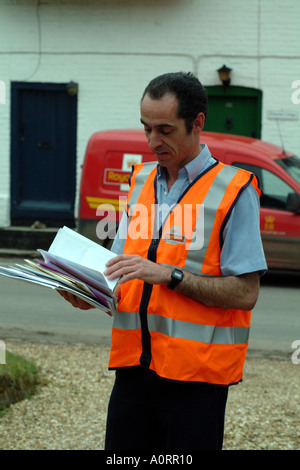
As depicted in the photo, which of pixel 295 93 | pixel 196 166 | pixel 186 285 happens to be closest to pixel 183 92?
pixel 196 166

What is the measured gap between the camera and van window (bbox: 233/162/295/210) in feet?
34.0

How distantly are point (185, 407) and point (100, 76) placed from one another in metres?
12.0

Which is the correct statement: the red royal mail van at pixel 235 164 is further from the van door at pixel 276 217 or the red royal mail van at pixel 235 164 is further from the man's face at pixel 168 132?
the man's face at pixel 168 132

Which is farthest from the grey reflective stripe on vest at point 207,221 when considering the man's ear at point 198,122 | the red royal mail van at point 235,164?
the red royal mail van at point 235,164

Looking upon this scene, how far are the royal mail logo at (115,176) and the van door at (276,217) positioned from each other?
160 centimetres

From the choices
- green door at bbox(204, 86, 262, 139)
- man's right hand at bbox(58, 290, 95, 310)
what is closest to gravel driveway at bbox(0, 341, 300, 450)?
man's right hand at bbox(58, 290, 95, 310)

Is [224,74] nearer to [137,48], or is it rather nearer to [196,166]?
[137,48]

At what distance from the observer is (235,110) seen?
14.0 meters

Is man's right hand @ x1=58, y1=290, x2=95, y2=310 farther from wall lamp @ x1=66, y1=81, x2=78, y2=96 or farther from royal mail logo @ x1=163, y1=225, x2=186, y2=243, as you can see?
wall lamp @ x1=66, y1=81, x2=78, y2=96

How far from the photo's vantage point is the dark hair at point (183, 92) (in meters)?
2.47

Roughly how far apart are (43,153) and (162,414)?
486 inches

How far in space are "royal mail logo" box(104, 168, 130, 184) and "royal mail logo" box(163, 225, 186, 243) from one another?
8.23m
